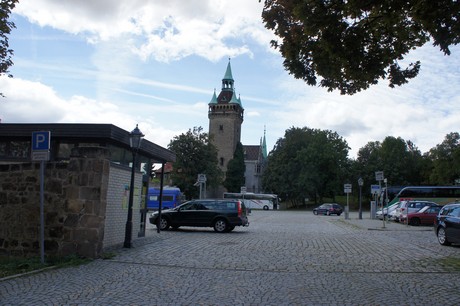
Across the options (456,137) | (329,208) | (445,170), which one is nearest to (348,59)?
(329,208)

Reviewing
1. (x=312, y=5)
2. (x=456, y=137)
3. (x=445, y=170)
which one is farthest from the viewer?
(x=456, y=137)

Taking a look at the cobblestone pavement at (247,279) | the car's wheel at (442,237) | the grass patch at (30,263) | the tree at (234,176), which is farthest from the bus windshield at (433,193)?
the tree at (234,176)

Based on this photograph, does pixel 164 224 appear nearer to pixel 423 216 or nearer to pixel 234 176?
pixel 423 216

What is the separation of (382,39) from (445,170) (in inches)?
3363

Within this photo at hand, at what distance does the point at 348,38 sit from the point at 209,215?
1342 centimetres

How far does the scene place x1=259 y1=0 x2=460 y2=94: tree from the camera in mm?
8803

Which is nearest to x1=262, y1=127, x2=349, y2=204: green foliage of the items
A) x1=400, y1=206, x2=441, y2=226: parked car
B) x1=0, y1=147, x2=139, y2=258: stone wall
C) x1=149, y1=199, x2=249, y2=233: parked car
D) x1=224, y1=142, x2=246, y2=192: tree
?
x1=224, y1=142, x2=246, y2=192: tree

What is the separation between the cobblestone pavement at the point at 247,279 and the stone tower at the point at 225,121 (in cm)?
8905

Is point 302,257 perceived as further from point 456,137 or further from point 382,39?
point 456,137

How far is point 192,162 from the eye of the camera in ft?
242

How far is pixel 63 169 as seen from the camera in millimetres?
12031

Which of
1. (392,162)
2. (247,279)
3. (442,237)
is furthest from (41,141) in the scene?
(392,162)

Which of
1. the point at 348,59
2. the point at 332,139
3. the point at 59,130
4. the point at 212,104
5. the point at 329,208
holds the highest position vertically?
the point at 212,104

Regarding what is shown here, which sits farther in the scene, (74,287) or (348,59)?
(348,59)
